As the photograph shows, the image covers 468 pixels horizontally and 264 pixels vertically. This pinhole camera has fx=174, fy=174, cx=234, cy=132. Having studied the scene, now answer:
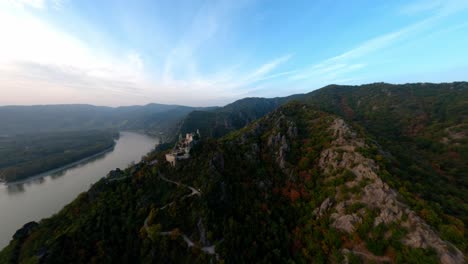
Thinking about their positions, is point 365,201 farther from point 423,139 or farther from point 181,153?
point 423,139

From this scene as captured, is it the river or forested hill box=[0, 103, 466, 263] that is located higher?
forested hill box=[0, 103, 466, 263]

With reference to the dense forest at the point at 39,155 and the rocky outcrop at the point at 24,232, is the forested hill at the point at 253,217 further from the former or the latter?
the dense forest at the point at 39,155

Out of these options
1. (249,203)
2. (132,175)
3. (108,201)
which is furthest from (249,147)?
(108,201)

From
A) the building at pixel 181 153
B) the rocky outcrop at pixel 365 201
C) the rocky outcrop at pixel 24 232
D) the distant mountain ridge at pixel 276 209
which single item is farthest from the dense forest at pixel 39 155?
the rocky outcrop at pixel 365 201

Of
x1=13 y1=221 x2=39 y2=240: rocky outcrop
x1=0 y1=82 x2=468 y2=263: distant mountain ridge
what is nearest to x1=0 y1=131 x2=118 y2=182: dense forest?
x1=13 y1=221 x2=39 y2=240: rocky outcrop

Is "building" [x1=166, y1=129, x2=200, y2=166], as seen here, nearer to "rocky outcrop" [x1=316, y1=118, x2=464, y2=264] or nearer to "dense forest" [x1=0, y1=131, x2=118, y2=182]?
"rocky outcrop" [x1=316, y1=118, x2=464, y2=264]

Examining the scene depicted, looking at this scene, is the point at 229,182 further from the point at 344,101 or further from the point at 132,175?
the point at 344,101
